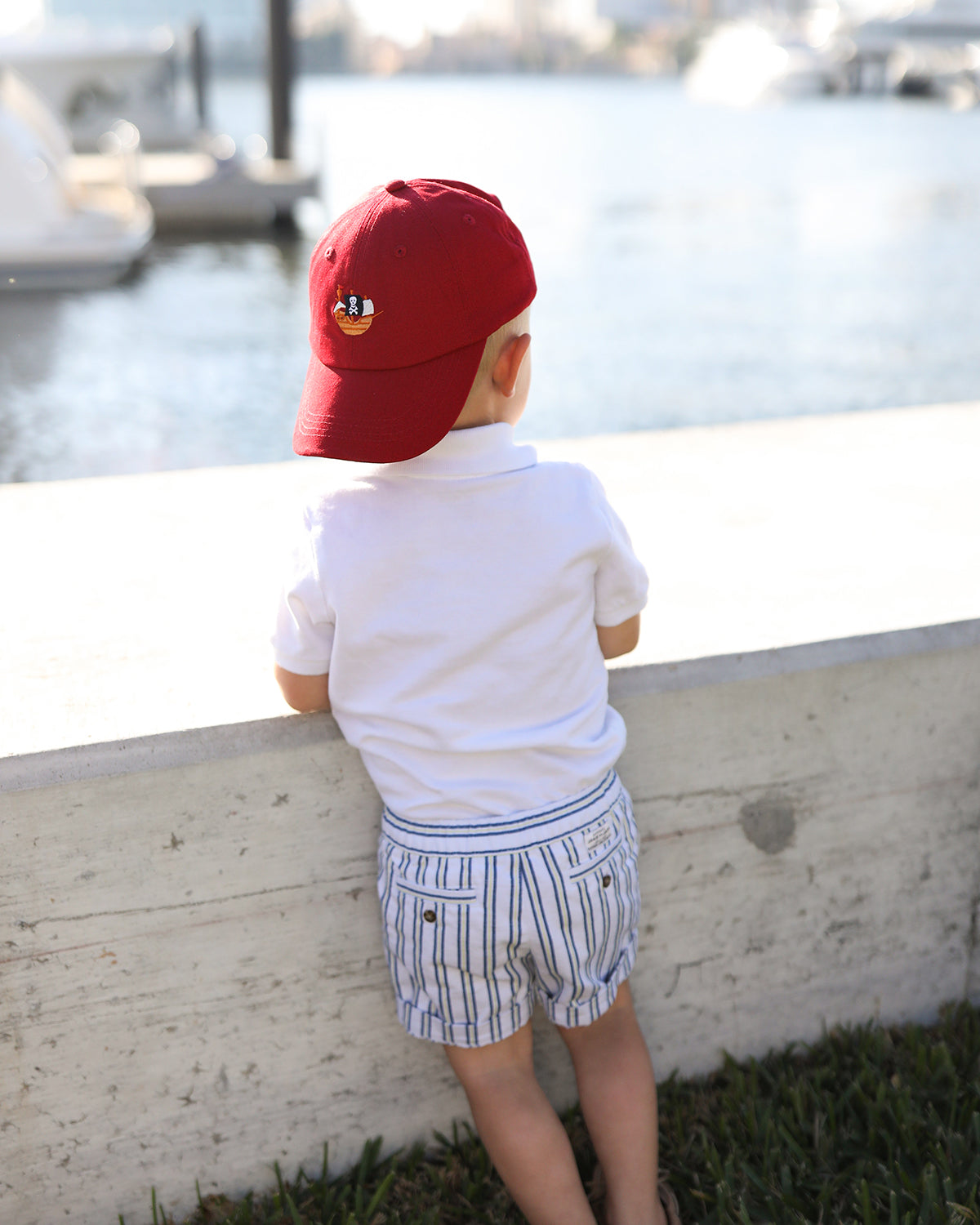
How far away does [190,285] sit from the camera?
8281mm

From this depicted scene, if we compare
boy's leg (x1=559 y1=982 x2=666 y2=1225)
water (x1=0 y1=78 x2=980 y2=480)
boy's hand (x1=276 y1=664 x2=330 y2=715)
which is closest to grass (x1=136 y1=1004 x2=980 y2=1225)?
boy's leg (x1=559 y1=982 x2=666 y2=1225)

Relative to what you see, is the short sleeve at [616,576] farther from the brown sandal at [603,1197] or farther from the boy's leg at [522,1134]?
the brown sandal at [603,1197]

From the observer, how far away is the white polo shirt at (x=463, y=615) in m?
1.29

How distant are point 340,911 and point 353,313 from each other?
0.74 m

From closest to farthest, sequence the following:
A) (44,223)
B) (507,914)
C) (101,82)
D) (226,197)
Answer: (507,914), (44,223), (226,197), (101,82)

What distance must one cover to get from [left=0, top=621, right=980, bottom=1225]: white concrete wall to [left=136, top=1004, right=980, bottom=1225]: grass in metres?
0.05

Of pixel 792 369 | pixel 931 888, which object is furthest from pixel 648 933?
pixel 792 369

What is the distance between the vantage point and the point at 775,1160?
165 centimetres

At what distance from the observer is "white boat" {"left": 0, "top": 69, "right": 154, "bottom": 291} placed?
7445mm

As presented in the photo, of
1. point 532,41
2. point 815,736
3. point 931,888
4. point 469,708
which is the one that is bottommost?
point 532,41

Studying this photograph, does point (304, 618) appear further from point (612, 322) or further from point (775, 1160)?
point (612, 322)

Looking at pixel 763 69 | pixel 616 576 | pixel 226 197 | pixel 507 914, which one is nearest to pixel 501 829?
pixel 507 914

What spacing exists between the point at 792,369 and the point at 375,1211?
5.14 meters

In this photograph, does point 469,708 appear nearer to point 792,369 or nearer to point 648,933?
point 648,933
